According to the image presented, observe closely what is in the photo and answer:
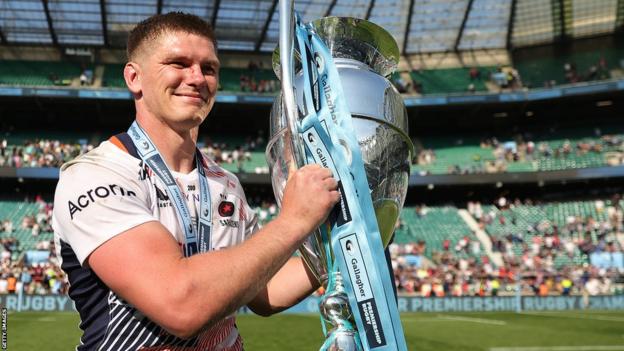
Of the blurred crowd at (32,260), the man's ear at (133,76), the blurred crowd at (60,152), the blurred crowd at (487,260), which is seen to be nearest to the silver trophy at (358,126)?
the man's ear at (133,76)

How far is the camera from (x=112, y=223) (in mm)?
1759

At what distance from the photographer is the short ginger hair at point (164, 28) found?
199cm

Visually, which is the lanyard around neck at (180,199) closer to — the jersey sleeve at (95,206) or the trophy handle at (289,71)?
the jersey sleeve at (95,206)

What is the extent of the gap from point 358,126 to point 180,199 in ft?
1.97

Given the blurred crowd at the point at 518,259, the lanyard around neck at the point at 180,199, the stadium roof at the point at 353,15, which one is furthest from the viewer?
the stadium roof at the point at 353,15

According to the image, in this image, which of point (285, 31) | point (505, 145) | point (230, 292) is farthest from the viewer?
point (505, 145)

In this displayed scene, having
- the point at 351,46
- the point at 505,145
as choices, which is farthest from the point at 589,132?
the point at 351,46

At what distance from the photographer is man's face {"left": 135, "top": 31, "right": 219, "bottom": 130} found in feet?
6.47

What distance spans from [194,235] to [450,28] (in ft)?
126

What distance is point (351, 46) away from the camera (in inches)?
80.4

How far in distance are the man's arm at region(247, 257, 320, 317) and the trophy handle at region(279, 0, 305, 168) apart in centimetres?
71

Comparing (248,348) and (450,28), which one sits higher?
(450,28)

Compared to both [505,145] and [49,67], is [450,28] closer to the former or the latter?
[505,145]

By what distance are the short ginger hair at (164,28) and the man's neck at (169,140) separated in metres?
0.22
